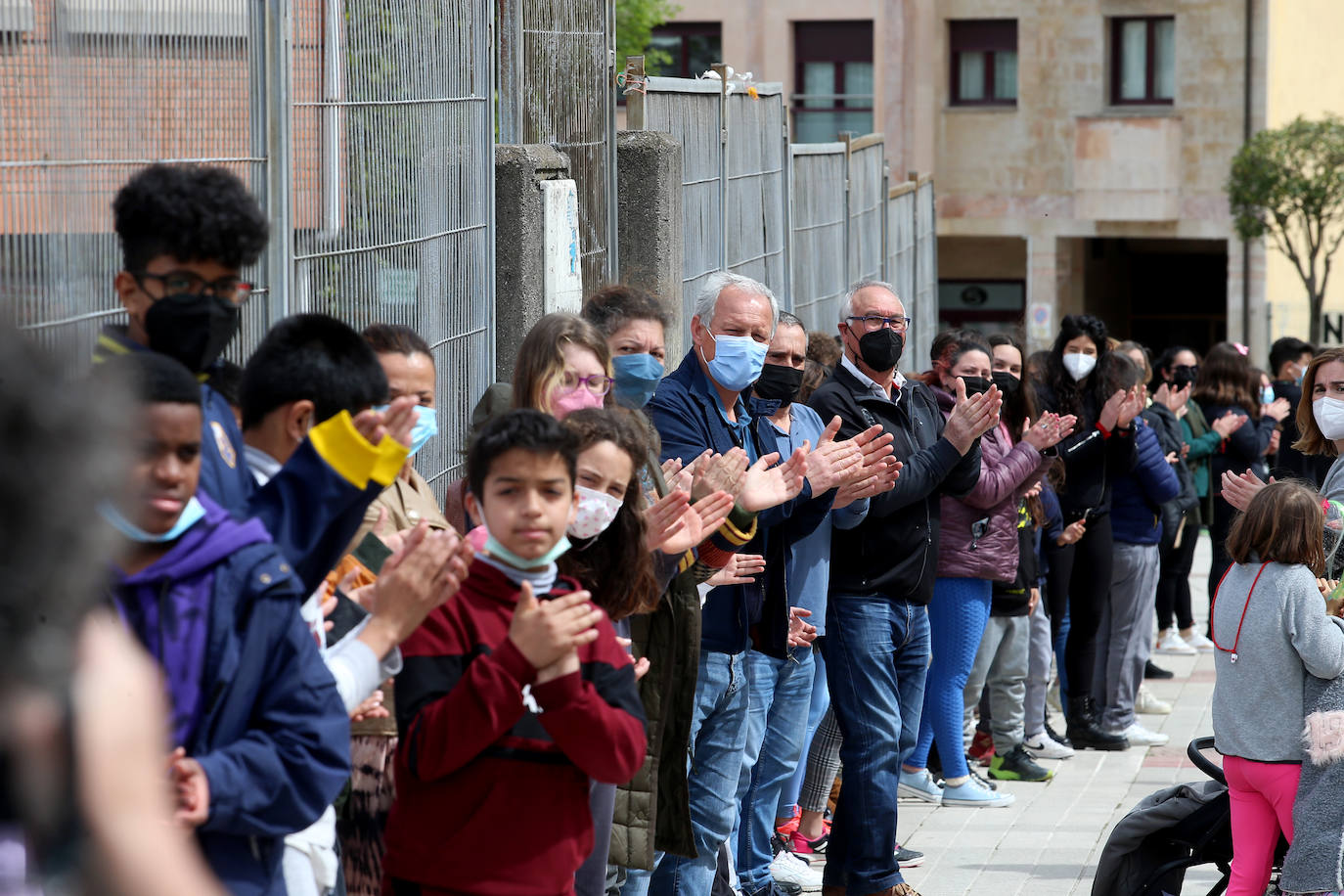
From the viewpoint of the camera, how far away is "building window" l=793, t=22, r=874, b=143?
107 feet

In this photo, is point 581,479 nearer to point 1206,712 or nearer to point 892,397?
point 892,397

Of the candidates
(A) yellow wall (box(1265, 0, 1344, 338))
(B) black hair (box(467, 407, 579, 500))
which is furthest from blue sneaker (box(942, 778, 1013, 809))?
(A) yellow wall (box(1265, 0, 1344, 338))

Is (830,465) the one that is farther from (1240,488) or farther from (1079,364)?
(1079,364)

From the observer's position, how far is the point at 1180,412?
1190 cm

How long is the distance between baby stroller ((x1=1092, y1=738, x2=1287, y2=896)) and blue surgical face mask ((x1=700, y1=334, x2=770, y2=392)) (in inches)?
77.3

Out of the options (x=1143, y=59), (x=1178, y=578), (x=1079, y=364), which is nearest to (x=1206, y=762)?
(x=1079, y=364)

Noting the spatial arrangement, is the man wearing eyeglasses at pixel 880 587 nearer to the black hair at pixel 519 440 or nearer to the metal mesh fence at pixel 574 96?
the metal mesh fence at pixel 574 96

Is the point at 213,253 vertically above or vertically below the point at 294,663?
above

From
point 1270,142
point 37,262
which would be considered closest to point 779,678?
point 37,262

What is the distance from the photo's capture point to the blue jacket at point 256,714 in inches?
108

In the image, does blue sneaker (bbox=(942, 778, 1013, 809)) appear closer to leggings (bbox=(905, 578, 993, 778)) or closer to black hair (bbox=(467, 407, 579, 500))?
leggings (bbox=(905, 578, 993, 778))

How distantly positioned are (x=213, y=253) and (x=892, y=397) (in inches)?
156

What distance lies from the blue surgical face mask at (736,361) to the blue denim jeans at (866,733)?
3.38 feet

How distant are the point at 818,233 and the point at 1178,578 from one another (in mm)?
3740
